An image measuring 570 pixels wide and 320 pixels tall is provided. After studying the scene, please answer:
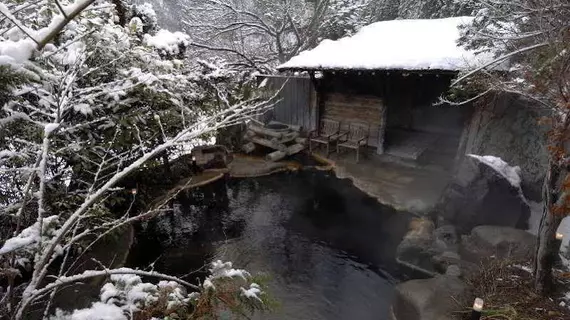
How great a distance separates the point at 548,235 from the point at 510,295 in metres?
0.92

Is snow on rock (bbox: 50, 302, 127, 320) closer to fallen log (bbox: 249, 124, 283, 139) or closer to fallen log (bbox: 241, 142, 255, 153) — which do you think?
fallen log (bbox: 241, 142, 255, 153)

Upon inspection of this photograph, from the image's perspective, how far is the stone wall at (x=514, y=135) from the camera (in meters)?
7.42

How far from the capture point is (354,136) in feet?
38.7

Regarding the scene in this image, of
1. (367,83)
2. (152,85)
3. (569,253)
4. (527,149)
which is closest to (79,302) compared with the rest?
(152,85)

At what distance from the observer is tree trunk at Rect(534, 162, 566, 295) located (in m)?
3.88

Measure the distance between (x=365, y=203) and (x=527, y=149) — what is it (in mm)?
3915

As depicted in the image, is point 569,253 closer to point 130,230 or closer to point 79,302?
point 79,302

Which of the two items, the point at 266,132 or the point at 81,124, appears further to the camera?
the point at 266,132

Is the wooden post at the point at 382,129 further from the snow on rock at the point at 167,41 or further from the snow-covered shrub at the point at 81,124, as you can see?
the snow on rock at the point at 167,41

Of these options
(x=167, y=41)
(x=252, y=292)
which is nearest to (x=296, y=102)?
(x=167, y=41)

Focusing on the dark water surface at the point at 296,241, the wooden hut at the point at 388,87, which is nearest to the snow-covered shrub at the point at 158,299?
the dark water surface at the point at 296,241

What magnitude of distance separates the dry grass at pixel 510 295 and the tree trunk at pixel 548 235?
18 centimetres

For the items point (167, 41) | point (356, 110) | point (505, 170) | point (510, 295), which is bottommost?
point (510, 295)

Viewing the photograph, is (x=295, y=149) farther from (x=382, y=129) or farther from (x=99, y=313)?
(x=99, y=313)
